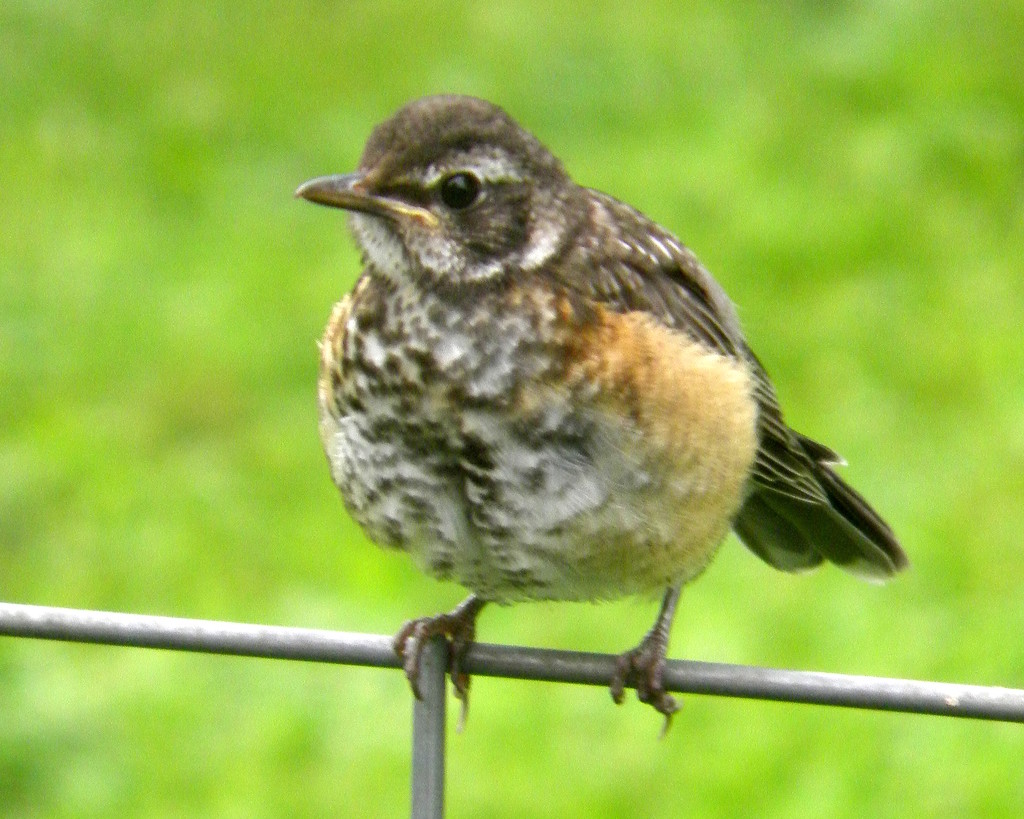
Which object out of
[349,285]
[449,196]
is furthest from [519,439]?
[349,285]

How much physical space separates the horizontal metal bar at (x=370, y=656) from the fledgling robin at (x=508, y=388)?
21.5 inches

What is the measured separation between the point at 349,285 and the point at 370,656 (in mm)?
5145

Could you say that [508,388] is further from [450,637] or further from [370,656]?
[370,656]

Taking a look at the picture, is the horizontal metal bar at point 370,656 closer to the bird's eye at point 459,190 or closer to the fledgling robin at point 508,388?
the fledgling robin at point 508,388

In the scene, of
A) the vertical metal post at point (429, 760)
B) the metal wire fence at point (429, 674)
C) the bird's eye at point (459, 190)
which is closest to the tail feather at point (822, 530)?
the bird's eye at point (459, 190)

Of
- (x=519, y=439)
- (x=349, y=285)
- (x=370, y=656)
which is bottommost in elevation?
(x=370, y=656)

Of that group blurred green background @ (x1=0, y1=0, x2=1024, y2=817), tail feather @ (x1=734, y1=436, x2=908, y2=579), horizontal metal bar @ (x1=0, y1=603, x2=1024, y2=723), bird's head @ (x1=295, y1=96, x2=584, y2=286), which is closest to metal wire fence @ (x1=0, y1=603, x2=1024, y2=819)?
horizontal metal bar @ (x1=0, y1=603, x2=1024, y2=723)

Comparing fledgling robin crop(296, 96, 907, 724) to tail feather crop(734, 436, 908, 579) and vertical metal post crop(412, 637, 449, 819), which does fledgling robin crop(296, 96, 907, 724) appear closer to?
vertical metal post crop(412, 637, 449, 819)

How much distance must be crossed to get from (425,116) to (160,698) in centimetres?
283

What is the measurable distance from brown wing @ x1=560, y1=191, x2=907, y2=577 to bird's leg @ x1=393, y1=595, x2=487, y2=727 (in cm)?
69

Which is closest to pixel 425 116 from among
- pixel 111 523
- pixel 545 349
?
pixel 545 349

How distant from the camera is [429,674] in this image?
2879 mm

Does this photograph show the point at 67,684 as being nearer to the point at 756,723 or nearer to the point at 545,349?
the point at 756,723

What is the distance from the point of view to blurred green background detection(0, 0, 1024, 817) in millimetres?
5406
